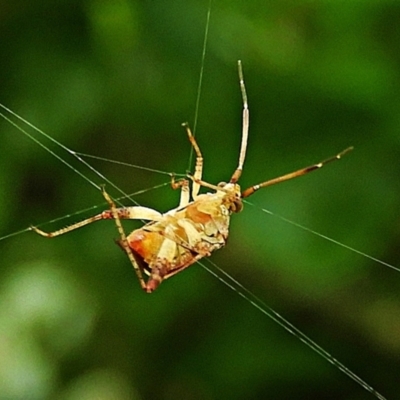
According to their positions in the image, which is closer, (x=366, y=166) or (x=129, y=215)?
(x=129, y=215)

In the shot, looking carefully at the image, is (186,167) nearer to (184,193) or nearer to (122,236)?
(184,193)

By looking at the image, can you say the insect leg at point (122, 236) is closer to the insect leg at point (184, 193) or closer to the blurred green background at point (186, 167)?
the insect leg at point (184, 193)

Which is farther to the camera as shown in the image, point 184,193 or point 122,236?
point 184,193

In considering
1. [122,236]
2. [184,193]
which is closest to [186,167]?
[184,193]

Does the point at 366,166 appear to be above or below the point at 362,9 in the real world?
below

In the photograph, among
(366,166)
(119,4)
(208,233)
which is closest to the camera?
(208,233)

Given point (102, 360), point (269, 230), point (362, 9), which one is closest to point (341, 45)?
point (362, 9)

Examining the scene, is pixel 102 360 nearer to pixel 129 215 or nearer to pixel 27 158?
pixel 27 158

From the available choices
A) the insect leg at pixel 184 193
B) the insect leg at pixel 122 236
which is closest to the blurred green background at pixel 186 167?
the insect leg at pixel 184 193
